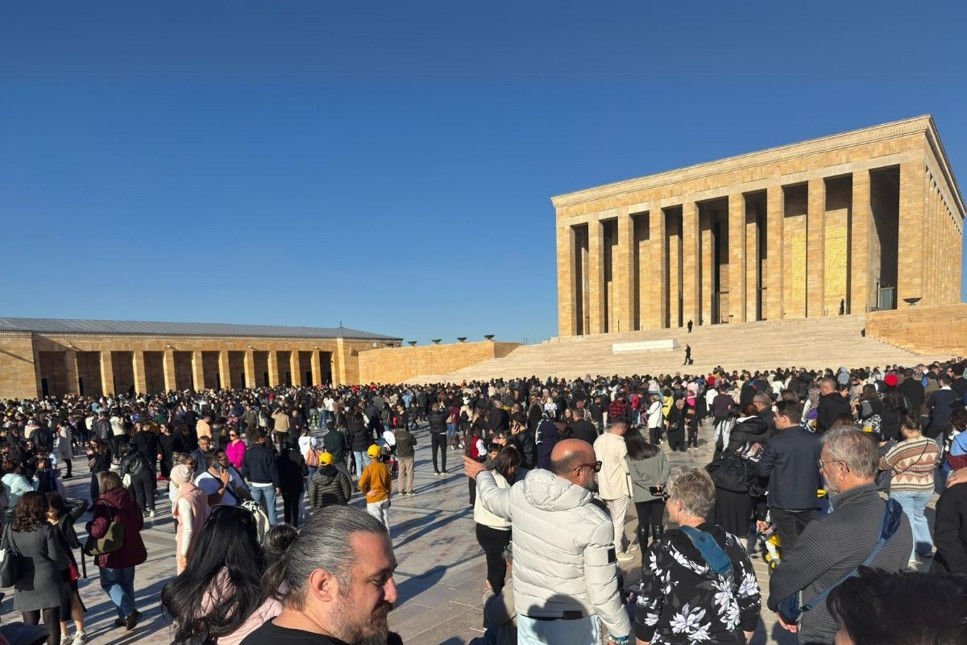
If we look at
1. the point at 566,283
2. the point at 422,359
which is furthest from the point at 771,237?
the point at 422,359

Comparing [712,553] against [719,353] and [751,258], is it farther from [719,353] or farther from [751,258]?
[751,258]

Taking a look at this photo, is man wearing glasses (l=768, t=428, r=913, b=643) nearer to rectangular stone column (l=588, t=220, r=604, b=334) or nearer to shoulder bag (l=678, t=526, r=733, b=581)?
shoulder bag (l=678, t=526, r=733, b=581)

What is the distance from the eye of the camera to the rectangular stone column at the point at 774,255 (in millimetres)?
33844

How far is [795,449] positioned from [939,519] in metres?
1.00

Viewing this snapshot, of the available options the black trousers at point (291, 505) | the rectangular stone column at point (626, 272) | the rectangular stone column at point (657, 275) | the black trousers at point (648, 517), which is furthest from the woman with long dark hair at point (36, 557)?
the rectangular stone column at point (626, 272)

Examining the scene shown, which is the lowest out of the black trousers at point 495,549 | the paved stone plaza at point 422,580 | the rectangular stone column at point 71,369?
the rectangular stone column at point 71,369

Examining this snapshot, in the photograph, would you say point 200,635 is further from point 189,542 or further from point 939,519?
point 939,519

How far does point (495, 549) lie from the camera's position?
4.12m

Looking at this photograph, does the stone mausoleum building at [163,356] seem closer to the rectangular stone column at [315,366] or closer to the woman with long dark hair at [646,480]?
the rectangular stone column at [315,366]

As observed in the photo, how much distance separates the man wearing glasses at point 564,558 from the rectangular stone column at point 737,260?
3619cm

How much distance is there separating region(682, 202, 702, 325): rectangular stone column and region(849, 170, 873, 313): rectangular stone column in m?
8.86

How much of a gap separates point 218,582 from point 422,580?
363 cm

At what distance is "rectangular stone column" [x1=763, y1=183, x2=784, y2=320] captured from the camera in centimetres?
3384

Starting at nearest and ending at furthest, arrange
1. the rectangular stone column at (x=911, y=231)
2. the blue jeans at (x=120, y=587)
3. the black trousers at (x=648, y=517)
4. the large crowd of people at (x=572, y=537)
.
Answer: the large crowd of people at (x=572, y=537), the blue jeans at (x=120, y=587), the black trousers at (x=648, y=517), the rectangular stone column at (x=911, y=231)
